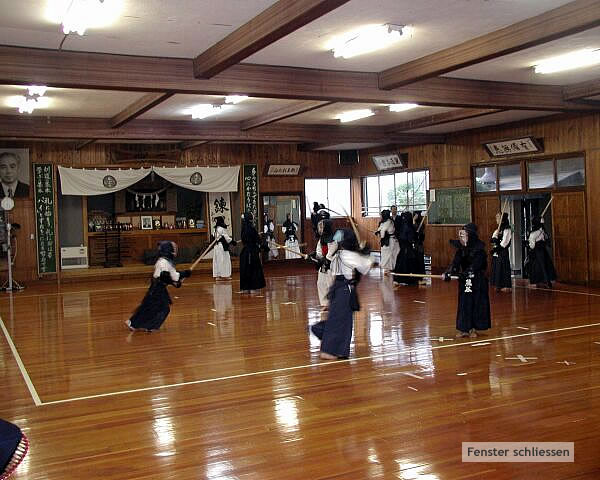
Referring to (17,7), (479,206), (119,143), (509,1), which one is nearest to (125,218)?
(119,143)

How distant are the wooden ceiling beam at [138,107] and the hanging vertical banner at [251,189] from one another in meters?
5.13

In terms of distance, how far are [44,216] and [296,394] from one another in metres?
10.7

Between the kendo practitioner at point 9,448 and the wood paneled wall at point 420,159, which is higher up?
the wood paneled wall at point 420,159

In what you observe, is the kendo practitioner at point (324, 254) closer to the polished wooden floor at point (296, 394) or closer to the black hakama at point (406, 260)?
the polished wooden floor at point (296, 394)

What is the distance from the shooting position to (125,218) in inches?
638

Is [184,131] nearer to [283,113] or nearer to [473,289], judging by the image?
[283,113]

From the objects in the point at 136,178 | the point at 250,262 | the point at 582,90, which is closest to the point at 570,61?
the point at 582,90

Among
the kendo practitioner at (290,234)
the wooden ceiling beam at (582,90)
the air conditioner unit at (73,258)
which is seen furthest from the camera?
the kendo practitioner at (290,234)

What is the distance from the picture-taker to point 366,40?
631 cm

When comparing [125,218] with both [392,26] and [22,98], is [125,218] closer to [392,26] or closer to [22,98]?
[22,98]

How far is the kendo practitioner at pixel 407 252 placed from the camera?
39.3ft

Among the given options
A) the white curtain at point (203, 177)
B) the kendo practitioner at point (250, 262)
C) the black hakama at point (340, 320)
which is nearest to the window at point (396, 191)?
the white curtain at point (203, 177)

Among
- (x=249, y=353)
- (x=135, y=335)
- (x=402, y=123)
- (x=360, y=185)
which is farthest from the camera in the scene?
(x=360, y=185)

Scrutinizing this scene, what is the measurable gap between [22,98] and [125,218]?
7024mm
